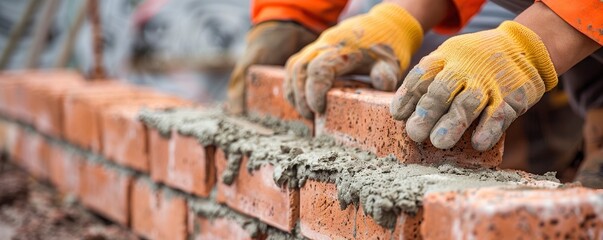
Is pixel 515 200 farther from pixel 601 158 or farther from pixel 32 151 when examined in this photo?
pixel 32 151

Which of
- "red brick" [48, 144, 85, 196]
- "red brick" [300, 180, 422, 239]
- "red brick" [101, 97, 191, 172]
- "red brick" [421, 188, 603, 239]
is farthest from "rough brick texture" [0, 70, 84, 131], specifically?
"red brick" [421, 188, 603, 239]

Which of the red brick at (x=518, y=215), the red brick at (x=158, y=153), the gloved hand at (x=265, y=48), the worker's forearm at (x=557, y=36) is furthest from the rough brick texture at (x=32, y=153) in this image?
the red brick at (x=518, y=215)

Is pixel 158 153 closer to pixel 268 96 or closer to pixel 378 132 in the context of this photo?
pixel 268 96

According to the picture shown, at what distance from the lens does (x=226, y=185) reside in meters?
2.19

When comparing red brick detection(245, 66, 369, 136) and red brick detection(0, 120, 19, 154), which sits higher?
red brick detection(245, 66, 369, 136)

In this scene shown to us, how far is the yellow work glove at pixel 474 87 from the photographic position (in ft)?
5.34

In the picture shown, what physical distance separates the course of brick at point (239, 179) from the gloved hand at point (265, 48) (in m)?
0.07

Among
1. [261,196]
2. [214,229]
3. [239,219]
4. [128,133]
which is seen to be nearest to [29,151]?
[128,133]

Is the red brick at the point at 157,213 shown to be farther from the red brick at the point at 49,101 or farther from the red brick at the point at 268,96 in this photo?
the red brick at the point at 49,101

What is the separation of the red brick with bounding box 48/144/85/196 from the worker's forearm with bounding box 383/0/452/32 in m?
1.74

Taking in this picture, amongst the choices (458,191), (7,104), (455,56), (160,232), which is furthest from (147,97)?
(458,191)

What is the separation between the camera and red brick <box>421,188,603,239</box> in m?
1.27

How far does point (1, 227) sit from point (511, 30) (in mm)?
2291

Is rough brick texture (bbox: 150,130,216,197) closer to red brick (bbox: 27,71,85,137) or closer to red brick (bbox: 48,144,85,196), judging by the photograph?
red brick (bbox: 48,144,85,196)
